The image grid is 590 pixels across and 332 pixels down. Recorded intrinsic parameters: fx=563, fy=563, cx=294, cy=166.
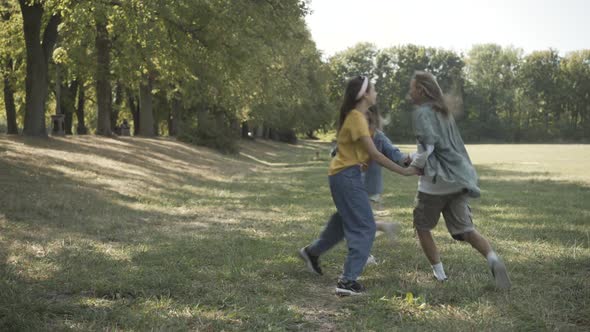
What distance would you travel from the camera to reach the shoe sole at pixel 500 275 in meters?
4.79

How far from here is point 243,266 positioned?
5.81 m

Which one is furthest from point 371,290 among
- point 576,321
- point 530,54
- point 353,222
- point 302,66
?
point 530,54

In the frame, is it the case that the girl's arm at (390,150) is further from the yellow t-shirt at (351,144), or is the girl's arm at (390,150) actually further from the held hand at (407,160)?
the yellow t-shirt at (351,144)

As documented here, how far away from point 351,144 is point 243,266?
1801 mm

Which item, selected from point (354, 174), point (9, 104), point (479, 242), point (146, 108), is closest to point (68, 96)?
point (9, 104)

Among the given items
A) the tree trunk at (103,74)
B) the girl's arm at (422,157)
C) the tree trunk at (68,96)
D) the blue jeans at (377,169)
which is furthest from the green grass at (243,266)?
the tree trunk at (68,96)

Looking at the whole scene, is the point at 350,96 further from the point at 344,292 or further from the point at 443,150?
the point at 344,292

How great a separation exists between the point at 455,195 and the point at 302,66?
1511 inches

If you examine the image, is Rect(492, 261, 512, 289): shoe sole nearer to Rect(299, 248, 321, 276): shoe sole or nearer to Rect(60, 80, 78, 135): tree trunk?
Rect(299, 248, 321, 276): shoe sole

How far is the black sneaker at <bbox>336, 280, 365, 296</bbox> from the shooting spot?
4801 millimetres

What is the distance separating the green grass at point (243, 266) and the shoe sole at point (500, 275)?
0.13 meters

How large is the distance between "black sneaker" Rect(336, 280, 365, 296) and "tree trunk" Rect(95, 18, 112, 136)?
19.8 metres

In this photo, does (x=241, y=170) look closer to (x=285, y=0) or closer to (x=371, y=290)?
(x=285, y=0)

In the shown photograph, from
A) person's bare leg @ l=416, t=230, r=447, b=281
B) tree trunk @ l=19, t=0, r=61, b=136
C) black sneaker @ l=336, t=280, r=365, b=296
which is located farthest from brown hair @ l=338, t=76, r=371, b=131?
tree trunk @ l=19, t=0, r=61, b=136
